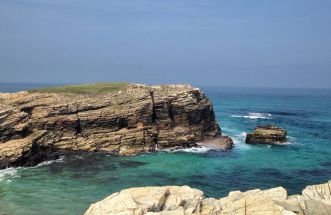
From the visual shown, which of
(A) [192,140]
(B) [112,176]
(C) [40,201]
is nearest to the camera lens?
(C) [40,201]

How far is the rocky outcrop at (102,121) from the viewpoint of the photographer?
191ft

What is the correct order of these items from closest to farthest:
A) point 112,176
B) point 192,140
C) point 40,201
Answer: point 40,201
point 112,176
point 192,140

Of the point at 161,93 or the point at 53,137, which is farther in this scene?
the point at 161,93

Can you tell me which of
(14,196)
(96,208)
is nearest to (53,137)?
(14,196)

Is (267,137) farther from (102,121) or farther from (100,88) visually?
(100,88)

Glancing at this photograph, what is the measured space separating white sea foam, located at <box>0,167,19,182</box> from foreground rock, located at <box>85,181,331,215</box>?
2709 centimetres

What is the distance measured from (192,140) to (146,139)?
310 inches

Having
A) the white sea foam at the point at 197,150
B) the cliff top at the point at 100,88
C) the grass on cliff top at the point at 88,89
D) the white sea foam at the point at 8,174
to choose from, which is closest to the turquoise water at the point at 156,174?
the white sea foam at the point at 8,174

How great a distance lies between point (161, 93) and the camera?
7038cm

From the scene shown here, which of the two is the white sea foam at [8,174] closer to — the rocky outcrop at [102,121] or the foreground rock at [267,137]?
the rocky outcrop at [102,121]

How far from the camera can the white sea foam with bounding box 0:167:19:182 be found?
47.6m

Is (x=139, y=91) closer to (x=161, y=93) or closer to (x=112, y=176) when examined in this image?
(x=161, y=93)

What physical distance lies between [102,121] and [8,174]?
59.0ft

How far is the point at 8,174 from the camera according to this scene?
49250mm
